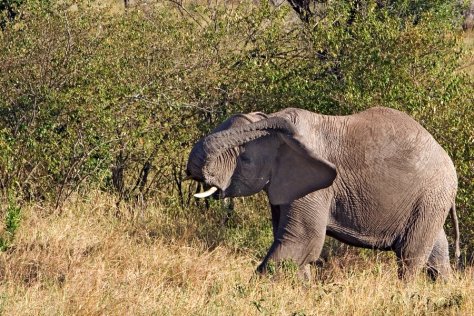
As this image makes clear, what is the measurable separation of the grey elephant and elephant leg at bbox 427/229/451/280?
59 mm

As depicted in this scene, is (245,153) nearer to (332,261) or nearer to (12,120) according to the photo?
(332,261)

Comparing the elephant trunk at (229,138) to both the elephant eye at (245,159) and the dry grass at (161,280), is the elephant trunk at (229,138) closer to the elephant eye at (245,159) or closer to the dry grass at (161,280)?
the elephant eye at (245,159)

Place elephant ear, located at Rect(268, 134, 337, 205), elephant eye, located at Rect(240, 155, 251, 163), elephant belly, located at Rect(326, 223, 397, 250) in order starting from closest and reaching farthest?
elephant ear, located at Rect(268, 134, 337, 205) < elephant eye, located at Rect(240, 155, 251, 163) < elephant belly, located at Rect(326, 223, 397, 250)

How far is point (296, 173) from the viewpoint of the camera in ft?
29.7

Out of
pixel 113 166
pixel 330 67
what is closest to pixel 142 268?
pixel 113 166

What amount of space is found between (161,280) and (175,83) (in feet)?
10.5

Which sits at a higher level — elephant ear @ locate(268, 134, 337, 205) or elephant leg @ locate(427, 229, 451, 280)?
elephant ear @ locate(268, 134, 337, 205)

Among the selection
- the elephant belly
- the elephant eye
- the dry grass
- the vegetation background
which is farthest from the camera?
the vegetation background

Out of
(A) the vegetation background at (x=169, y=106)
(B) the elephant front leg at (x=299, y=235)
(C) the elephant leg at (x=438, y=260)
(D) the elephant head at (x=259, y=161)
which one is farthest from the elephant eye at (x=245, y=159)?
(C) the elephant leg at (x=438, y=260)

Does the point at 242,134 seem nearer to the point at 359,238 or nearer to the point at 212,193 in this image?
the point at 212,193

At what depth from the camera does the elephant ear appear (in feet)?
29.5

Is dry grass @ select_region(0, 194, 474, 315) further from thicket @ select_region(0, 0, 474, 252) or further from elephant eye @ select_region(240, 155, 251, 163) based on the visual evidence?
elephant eye @ select_region(240, 155, 251, 163)

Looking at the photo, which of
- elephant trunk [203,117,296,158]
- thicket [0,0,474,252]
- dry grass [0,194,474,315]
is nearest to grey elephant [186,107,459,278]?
elephant trunk [203,117,296,158]

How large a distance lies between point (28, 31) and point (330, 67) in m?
2.79
